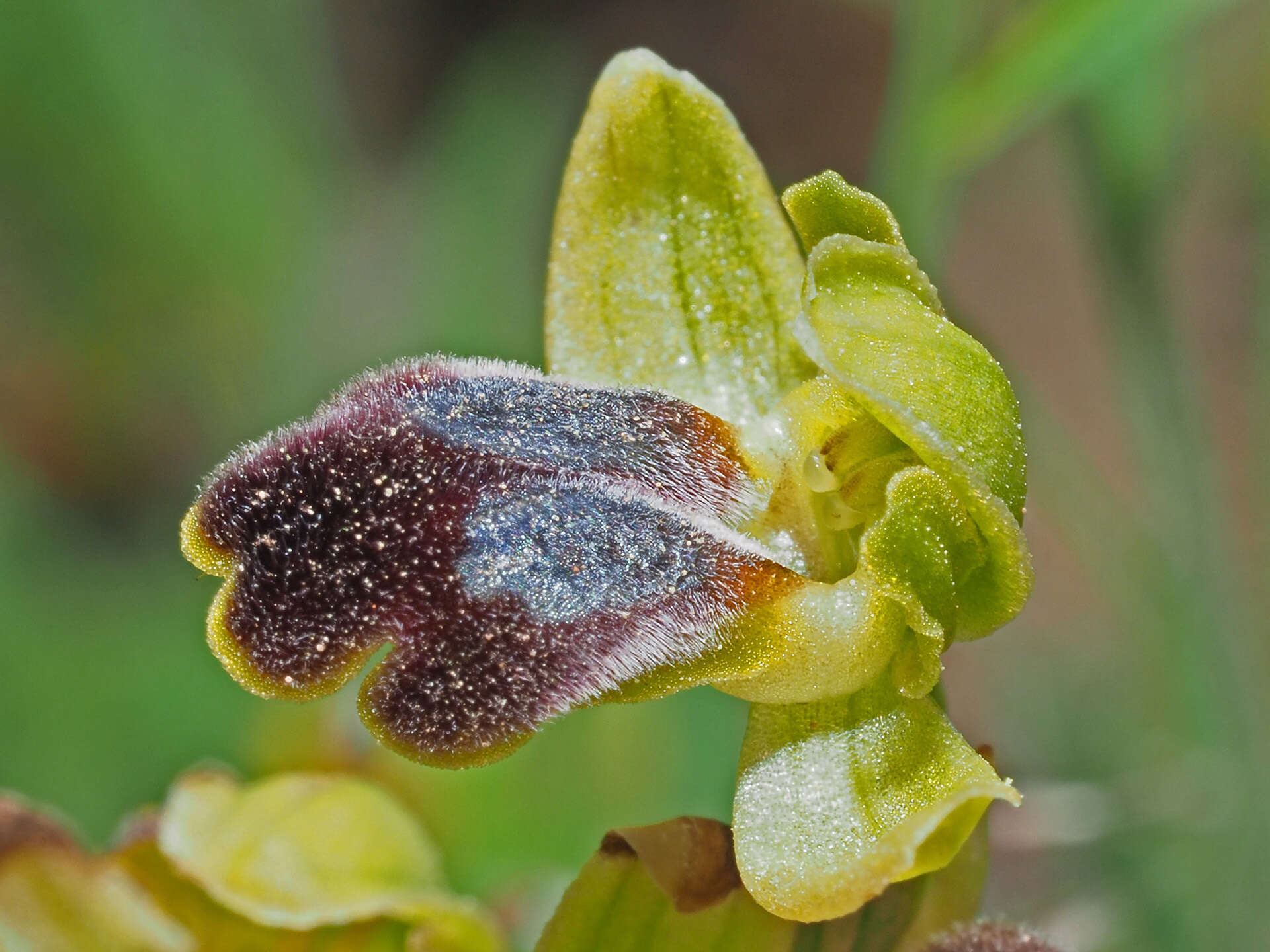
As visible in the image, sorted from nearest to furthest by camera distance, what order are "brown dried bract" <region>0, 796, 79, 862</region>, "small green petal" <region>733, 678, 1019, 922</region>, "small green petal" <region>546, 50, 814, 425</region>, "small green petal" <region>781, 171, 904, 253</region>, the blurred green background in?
1. "small green petal" <region>733, 678, 1019, 922</region>
2. "small green petal" <region>781, 171, 904, 253</region>
3. "small green petal" <region>546, 50, 814, 425</region>
4. "brown dried bract" <region>0, 796, 79, 862</region>
5. the blurred green background

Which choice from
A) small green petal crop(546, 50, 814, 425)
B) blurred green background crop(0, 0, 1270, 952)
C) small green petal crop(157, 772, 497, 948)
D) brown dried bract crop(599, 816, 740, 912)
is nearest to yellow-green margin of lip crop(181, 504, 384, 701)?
brown dried bract crop(599, 816, 740, 912)

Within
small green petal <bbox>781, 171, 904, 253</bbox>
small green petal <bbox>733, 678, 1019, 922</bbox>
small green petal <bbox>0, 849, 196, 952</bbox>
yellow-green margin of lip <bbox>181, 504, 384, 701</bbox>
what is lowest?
small green petal <bbox>0, 849, 196, 952</bbox>

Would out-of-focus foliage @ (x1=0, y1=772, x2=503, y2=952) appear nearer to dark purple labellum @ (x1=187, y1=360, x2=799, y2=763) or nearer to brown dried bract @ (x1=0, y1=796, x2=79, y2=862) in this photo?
brown dried bract @ (x1=0, y1=796, x2=79, y2=862)

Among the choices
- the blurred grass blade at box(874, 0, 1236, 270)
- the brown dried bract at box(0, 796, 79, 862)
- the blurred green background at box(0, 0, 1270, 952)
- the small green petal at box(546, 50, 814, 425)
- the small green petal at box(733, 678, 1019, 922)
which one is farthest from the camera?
the blurred green background at box(0, 0, 1270, 952)

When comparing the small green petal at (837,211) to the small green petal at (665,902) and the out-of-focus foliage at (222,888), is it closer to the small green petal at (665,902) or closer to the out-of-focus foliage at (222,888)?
the small green petal at (665,902)

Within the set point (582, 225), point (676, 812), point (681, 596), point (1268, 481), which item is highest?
point (582, 225)

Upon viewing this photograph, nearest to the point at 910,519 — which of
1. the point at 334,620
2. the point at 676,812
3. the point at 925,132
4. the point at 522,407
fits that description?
the point at 522,407

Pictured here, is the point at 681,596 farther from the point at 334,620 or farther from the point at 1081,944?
the point at 1081,944
